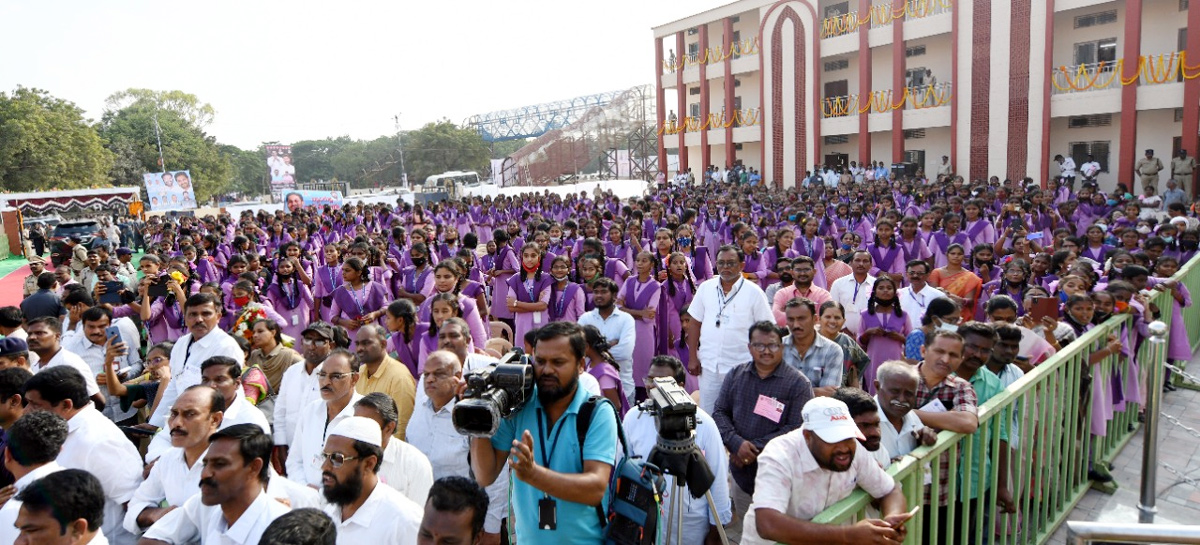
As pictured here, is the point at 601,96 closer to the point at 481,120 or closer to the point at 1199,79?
the point at 481,120

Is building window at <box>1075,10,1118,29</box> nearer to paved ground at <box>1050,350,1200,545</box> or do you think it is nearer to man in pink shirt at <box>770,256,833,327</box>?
paved ground at <box>1050,350,1200,545</box>

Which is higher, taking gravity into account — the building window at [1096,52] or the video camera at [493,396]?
the building window at [1096,52]

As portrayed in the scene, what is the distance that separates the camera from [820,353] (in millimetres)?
4652

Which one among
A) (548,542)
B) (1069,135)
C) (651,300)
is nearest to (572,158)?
(1069,135)

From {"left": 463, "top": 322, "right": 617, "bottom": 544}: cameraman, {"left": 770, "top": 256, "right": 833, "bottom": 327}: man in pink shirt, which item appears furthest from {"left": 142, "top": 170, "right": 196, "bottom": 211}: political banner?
{"left": 463, "top": 322, "right": 617, "bottom": 544}: cameraman

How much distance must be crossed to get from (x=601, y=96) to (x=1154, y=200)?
38.5 m

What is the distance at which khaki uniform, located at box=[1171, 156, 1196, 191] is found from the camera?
17.9 meters

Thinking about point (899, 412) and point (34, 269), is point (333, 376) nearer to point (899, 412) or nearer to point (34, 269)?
point (899, 412)

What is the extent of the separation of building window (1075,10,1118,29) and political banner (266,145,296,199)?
4958 centimetres

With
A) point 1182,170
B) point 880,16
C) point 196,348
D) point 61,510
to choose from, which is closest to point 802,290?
point 196,348

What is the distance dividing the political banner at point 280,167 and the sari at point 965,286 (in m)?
54.5

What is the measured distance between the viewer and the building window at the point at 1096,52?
814 inches

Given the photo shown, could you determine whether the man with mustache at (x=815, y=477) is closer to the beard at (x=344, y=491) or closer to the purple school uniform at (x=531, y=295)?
the beard at (x=344, y=491)

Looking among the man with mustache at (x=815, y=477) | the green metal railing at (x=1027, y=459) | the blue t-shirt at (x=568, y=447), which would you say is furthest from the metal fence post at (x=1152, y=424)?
the blue t-shirt at (x=568, y=447)
